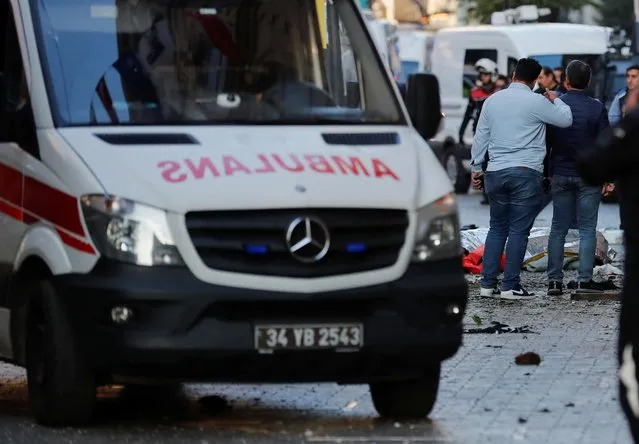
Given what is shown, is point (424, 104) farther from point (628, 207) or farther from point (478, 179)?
point (478, 179)

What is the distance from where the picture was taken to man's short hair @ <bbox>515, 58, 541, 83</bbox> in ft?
47.9

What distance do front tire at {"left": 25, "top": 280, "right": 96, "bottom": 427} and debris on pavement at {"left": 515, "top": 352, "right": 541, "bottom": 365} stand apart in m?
3.12

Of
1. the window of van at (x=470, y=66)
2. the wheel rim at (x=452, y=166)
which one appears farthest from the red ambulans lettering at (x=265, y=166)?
the window of van at (x=470, y=66)

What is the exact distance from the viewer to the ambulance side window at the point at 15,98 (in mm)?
8977

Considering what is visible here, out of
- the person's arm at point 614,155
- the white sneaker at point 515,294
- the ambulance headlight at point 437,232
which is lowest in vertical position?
the white sneaker at point 515,294

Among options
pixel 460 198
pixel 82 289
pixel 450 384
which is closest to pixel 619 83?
pixel 460 198

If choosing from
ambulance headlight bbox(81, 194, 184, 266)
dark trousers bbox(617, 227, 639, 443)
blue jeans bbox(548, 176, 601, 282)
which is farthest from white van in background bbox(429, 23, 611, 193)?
dark trousers bbox(617, 227, 639, 443)

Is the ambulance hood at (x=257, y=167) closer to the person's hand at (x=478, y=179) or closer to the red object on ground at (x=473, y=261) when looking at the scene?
the person's hand at (x=478, y=179)

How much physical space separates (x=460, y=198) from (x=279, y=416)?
74.1ft

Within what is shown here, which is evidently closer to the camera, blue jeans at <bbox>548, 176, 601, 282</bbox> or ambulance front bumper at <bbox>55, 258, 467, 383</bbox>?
ambulance front bumper at <bbox>55, 258, 467, 383</bbox>

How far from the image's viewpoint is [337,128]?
912 centimetres

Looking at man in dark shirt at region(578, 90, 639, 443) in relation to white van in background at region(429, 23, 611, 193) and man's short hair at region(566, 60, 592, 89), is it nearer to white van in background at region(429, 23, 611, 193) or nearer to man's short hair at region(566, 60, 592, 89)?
man's short hair at region(566, 60, 592, 89)

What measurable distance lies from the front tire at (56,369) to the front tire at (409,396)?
1371 millimetres

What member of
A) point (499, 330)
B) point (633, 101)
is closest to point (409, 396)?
point (633, 101)
